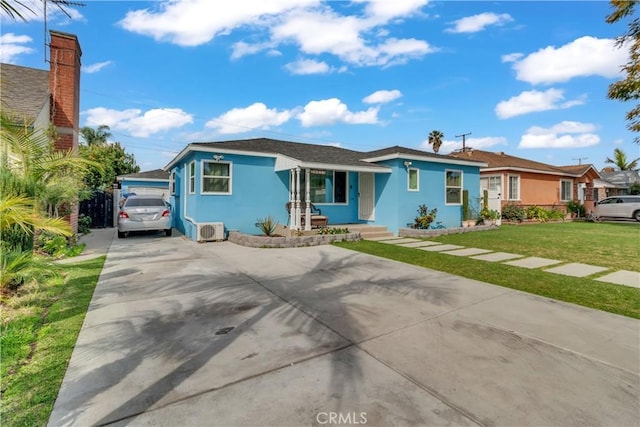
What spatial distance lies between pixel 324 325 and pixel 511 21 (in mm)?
11674

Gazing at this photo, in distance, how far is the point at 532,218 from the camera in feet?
63.1

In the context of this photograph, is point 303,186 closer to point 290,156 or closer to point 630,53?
point 290,156

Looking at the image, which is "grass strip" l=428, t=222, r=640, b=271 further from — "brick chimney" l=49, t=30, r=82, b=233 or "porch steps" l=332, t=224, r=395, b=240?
"brick chimney" l=49, t=30, r=82, b=233

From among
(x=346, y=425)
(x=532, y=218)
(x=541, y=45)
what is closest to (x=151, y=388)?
(x=346, y=425)

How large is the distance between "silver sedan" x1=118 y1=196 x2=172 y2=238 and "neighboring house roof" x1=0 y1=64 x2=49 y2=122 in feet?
12.3

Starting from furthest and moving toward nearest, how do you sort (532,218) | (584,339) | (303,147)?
(532,218) < (303,147) < (584,339)

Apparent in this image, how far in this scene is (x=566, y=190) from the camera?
23266mm

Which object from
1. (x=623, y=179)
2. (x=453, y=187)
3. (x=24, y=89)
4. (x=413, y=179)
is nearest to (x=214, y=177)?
(x=24, y=89)

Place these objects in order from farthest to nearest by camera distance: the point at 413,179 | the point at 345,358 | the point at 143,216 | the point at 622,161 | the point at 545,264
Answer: the point at 622,161 < the point at 413,179 < the point at 143,216 < the point at 545,264 < the point at 345,358

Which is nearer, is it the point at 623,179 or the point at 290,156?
the point at 290,156

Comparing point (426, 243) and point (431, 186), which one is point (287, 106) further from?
point (426, 243)

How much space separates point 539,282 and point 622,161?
152 feet

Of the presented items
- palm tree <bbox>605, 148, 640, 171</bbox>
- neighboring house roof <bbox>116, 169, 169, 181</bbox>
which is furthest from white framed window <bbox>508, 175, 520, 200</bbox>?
palm tree <bbox>605, 148, 640, 171</bbox>

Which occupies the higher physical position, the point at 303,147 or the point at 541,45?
the point at 541,45
